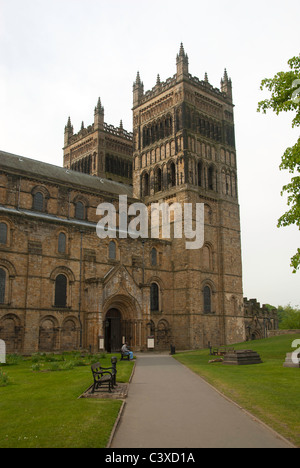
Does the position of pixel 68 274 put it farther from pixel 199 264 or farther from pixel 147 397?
pixel 147 397

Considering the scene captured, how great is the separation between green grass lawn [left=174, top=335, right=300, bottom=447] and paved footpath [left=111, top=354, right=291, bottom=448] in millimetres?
423

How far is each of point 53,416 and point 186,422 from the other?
11.1 ft

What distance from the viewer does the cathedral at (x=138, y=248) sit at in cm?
3744

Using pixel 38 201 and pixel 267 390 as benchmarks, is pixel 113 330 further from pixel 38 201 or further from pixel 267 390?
pixel 267 390

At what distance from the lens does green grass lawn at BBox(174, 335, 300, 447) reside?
10.9 metres

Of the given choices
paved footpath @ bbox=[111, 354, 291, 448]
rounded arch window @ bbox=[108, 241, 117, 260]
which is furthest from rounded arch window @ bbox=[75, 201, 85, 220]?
paved footpath @ bbox=[111, 354, 291, 448]

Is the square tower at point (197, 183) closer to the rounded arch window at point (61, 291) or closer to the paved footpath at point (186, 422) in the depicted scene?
the rounded arch window at point (61, 291)

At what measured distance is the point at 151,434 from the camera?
9781mm

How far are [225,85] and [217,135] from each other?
8.68 m

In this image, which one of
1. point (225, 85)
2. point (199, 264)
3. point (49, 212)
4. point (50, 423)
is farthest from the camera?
point (225, 85)

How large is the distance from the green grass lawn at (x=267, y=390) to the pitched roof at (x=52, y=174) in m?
27.9

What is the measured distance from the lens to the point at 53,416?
11.3 metres

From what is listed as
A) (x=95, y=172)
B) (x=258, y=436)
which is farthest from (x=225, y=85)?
(x=258, y=436)

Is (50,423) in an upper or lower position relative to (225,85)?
lower
